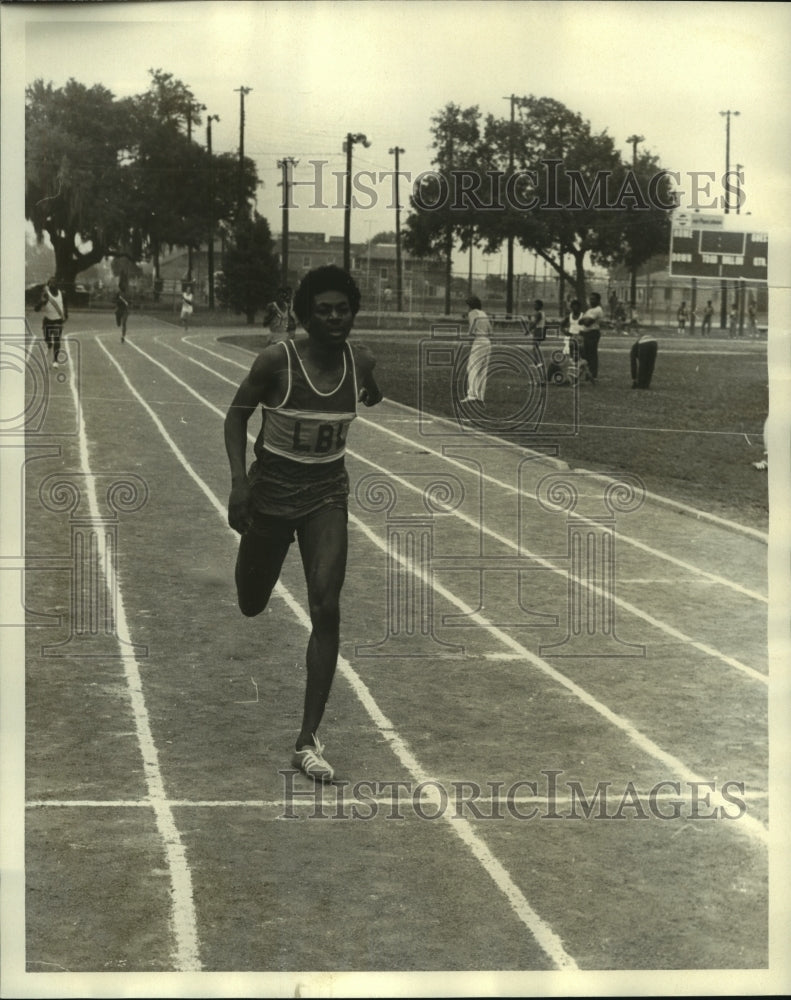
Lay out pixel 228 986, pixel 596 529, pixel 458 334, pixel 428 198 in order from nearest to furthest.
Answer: pixel 228 986 < pixel 428 198 < pixel 596 529 < pixel 458 334

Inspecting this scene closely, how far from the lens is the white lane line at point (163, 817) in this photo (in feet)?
15.9

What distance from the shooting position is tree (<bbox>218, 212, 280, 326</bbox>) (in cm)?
905

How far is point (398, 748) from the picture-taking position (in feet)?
21.4

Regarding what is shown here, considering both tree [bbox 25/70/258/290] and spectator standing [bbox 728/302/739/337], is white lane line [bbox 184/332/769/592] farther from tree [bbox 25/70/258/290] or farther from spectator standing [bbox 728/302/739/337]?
spectator standing [bbox 728/302/739/337]

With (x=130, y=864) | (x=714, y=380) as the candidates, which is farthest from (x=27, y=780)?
(x=714, y=380)

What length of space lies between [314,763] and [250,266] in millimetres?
7724

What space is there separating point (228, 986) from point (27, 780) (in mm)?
1572

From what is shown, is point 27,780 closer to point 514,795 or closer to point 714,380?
point 514,795

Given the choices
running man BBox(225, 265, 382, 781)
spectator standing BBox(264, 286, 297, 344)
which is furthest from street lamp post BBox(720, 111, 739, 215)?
spectator standing BBox(264, 286, 297, 344)

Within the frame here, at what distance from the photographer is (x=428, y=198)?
806 cm

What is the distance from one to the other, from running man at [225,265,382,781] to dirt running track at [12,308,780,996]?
0.53m

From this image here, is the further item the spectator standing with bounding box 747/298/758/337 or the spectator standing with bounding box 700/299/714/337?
the spectator standing with bounding box 700/299/714/337

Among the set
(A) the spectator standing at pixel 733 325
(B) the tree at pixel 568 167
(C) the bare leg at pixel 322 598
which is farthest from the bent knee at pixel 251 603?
(A) the spectator standing at pixel 733 325

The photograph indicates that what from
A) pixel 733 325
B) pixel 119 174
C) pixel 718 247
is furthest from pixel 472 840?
pixel 733 325
